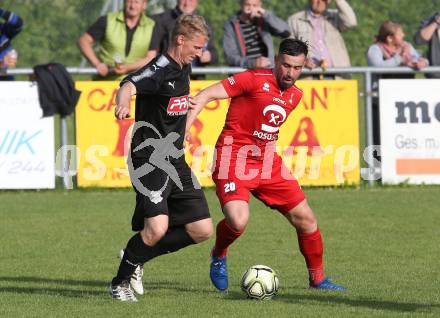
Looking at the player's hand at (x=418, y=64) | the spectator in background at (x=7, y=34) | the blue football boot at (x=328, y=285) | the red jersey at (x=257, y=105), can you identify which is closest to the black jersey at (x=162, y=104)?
the red jersey at (x=257, y=105)

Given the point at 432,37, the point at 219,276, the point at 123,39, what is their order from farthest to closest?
the point at 432,37
the point at 123,39
the point at 219,276

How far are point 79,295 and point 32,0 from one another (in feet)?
65.3

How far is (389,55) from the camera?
1523 centimetres

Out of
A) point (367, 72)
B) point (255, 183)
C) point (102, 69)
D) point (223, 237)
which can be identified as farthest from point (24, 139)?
point (255, 183)

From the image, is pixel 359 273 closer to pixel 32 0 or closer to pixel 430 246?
pixel 430 246

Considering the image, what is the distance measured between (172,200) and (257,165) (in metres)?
0.81

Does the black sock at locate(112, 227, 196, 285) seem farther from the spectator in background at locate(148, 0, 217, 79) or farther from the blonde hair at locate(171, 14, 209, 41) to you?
the spectator in background at locate(148, 0, 217, 79)

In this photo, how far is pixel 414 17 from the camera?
23.2 metres

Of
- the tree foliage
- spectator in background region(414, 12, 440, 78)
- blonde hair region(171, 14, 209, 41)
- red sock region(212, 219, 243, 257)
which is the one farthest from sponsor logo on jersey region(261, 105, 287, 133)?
the tree foliage

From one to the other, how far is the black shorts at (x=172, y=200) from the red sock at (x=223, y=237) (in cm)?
38

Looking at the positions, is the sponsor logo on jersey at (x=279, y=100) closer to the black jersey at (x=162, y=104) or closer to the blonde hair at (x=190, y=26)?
the black jersey at (x=162, y=104)

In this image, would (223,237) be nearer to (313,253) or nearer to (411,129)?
(313,253)

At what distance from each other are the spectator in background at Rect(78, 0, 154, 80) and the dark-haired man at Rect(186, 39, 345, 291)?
570cm

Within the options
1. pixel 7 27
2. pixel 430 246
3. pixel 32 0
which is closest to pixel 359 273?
pixel 430 246
